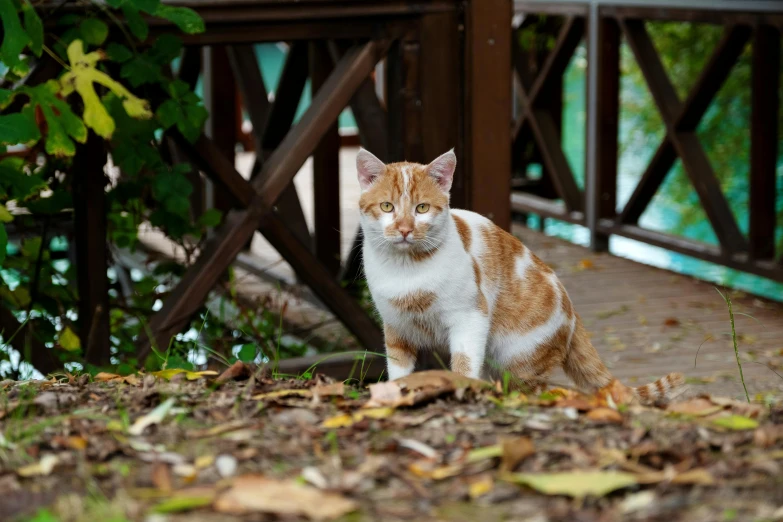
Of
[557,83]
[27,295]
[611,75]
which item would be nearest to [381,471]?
[27,295]

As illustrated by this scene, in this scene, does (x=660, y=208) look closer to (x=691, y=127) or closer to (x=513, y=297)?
(x=691, y=127)

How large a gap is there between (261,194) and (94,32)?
1.02 meters

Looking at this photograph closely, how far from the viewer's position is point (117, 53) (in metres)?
4.26

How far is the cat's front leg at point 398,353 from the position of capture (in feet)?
11.3

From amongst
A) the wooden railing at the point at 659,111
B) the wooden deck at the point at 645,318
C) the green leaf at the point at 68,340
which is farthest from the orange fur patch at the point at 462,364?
the wooden railing at the point at 659,111

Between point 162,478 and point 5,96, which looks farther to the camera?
Result: point 5,96

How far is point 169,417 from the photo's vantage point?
257 cm

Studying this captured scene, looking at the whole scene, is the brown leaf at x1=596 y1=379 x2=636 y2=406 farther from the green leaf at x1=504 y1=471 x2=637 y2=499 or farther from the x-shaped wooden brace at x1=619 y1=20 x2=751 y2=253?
the x-shaped wooden brace at x1=619 y1=20 x2=751 y2=253

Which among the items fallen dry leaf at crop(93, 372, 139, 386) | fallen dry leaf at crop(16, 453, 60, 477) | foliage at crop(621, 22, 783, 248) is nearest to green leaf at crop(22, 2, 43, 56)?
fallen dry leaf at crop(93, 372, 139, 386)

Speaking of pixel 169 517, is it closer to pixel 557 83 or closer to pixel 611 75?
pixel 611 75

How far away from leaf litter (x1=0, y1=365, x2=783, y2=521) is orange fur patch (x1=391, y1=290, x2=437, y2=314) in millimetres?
422

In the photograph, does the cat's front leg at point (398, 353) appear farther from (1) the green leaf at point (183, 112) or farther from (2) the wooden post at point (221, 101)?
(2) the wooden post at point (221, 101)

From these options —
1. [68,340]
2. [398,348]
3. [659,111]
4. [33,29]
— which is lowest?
Result: [68,340]

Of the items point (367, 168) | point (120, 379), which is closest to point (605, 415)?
point (367, 168)
